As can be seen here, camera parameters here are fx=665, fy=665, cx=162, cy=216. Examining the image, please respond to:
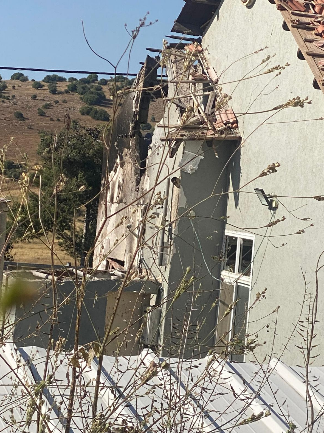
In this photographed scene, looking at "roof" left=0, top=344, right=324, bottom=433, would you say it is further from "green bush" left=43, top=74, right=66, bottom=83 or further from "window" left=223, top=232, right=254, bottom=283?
"green bush" left=43, top=74, right=66, bottom=83

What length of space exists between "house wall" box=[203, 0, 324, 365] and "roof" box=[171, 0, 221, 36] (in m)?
1.47

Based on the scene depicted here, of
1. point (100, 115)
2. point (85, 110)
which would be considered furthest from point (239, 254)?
point (85, 110)

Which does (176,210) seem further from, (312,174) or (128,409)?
(128,409)

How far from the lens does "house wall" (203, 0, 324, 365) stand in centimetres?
896

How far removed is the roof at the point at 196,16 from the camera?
13359 mm

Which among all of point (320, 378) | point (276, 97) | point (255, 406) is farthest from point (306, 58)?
point (255, 406)

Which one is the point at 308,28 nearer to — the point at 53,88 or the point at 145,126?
the point at 145,126

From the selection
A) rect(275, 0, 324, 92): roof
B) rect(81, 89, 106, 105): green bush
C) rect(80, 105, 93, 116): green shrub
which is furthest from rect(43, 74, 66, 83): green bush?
rect(275, 0, 324, 92): roof

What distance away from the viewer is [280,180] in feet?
32.3

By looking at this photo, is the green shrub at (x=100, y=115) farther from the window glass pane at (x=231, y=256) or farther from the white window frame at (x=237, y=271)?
the white window frame at (x=237, y=271)

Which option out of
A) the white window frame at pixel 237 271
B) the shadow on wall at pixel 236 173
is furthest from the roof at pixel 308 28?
the white window frame at pixel 237 271

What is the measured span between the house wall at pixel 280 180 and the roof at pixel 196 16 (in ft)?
4.81

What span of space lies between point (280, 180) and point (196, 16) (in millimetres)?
5566

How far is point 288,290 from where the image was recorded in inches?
372
